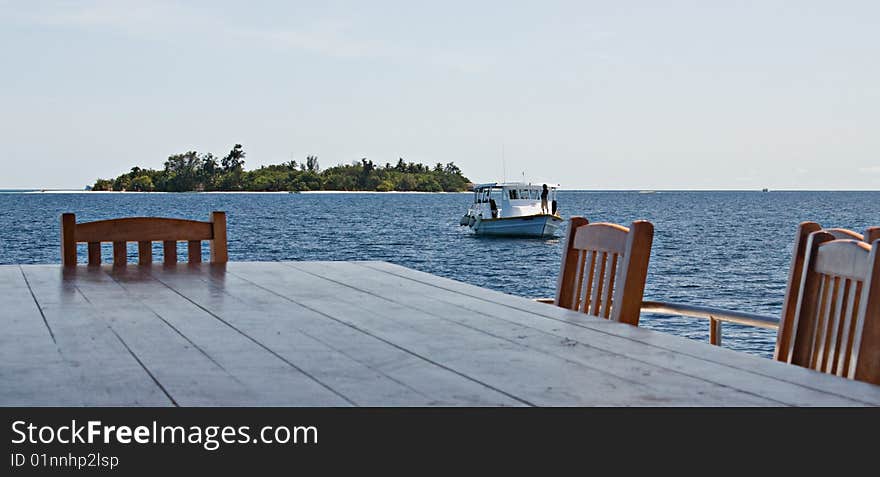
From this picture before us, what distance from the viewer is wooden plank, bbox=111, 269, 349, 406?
1.51m

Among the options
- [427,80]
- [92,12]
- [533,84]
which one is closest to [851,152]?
[533,84]

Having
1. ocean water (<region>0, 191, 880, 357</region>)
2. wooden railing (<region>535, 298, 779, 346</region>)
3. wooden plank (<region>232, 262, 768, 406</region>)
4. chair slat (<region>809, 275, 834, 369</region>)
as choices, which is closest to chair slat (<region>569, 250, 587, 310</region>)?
wooden railing (<region>535, 298, 779, 346</region>)

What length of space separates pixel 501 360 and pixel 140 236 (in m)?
2.52

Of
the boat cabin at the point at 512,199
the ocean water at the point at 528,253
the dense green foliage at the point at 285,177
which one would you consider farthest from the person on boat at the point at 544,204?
the dense green foliage at the point at 285,177

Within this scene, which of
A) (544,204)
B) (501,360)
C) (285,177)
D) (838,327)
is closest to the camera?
(501,360)

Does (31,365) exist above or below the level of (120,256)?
above

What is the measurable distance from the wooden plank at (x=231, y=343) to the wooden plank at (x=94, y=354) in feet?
0.47

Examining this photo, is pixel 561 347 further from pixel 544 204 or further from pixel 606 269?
pixel 544 204

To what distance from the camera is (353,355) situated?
1895 mm

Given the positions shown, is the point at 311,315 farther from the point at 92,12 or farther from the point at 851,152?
the point at 851,152

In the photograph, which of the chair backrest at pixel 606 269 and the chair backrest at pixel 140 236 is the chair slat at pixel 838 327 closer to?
the chair backrest at pixel 606 269

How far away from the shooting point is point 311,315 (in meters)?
2.49

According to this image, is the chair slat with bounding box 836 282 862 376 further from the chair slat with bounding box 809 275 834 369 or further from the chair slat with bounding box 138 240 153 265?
the chair slat with bounding box 138 240 153 265

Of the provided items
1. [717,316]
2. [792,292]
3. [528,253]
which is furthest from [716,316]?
[528,253]
